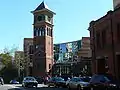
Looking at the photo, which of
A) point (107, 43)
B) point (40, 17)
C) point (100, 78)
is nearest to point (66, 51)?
point (40, 17)

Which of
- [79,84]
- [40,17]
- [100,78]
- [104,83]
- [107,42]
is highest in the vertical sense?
[40,17]

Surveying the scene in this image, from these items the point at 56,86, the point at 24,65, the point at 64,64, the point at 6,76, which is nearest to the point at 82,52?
the point at 64,64

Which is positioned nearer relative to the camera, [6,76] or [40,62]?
[40,62]

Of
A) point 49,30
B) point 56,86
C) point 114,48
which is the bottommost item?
point 56,86

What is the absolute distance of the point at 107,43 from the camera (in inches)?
1628

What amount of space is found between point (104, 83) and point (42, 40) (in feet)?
225

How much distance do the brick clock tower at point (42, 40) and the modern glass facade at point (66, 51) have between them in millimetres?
6847

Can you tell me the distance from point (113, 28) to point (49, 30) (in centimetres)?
5600

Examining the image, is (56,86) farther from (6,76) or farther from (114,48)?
(6,76)

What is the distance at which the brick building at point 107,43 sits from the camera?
38.6m

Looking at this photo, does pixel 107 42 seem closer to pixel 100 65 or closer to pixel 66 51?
pixel 100 65

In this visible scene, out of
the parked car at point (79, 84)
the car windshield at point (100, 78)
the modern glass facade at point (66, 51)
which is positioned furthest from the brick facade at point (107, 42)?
the modern glass facade at point (66, 51)

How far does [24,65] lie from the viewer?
320 ft

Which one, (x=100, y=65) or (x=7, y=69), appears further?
(x=7, y=69)
